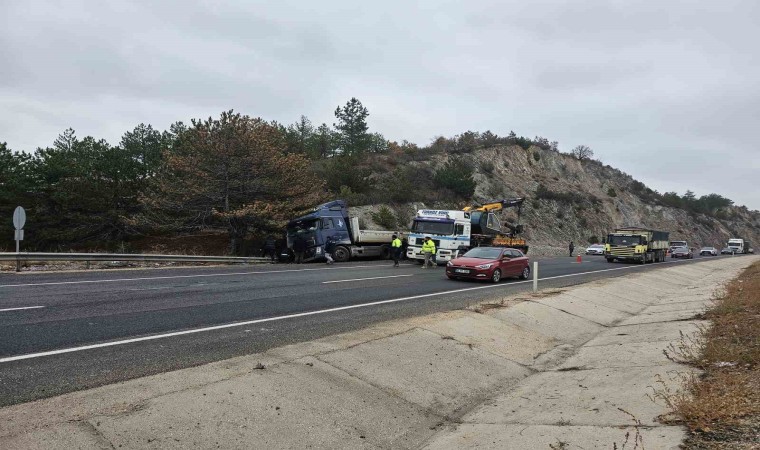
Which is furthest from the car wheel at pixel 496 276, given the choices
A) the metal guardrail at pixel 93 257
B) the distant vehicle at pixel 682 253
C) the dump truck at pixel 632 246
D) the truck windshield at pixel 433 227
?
the distant vehicle at pixel 682 253

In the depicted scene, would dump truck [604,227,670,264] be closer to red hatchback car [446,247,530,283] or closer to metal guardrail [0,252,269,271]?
red hatchback car [446,247,530,283]

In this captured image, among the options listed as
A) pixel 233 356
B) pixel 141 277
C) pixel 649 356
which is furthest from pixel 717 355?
pixel 141 277

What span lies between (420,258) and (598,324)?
14798 millimetres

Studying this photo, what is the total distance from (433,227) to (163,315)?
1874cm

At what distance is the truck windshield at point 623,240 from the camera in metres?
37.1

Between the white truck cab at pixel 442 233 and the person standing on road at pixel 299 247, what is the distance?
5.89 m

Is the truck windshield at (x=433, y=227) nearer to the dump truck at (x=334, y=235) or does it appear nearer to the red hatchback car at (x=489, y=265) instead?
the dump truck at (x=334, y=235)

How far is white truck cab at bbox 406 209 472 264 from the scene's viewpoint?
26.7 m

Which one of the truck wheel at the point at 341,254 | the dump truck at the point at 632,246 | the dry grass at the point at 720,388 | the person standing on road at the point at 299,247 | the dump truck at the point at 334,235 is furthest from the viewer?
the dump truck at the point at 632,246

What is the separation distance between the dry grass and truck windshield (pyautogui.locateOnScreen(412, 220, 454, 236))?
17.1 metres

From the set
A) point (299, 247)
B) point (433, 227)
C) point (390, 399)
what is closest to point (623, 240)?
point (433, 227)

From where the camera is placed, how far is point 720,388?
565cm

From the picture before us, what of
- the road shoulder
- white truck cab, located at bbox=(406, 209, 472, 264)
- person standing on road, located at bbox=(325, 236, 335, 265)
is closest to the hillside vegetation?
person standing on road, located at bbox=(325, 236, 335, 265)

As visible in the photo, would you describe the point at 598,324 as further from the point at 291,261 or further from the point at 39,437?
the point at 291,261
